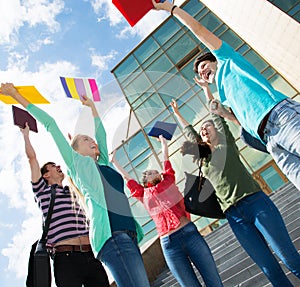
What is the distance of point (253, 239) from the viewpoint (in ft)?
7.36

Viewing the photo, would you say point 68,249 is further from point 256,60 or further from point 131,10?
point 256,60

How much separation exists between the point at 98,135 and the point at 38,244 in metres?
1.03

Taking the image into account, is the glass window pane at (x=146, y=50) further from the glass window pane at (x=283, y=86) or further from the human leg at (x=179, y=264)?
the human leg at (x=179, y=264)

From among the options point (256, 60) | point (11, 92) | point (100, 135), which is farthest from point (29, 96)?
point (256, 60)

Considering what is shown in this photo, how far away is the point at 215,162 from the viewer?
8.64 feet

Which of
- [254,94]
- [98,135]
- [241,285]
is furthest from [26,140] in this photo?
[241,285]

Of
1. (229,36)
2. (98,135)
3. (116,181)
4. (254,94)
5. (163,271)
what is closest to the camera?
(254,94)

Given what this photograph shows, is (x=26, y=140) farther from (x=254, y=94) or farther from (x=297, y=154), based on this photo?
(x=297, y=154)

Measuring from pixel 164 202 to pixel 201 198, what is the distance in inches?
15.1

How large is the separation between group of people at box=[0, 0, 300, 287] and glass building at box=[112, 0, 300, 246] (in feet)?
20.7

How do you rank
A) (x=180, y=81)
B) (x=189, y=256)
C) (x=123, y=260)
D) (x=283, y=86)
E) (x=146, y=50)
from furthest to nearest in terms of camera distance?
(x=146, y=50), (x=180, y=81), (x=283, y=86), (x=189, y=256), (x=123, y=260)

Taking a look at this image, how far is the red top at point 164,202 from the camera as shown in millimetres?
2844

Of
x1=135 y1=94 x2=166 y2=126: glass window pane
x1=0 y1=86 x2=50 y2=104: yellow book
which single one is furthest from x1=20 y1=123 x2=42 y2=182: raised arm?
x1=135 y1=94 x2=166 y2=126: glass window pane

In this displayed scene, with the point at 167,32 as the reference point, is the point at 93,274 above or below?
below
